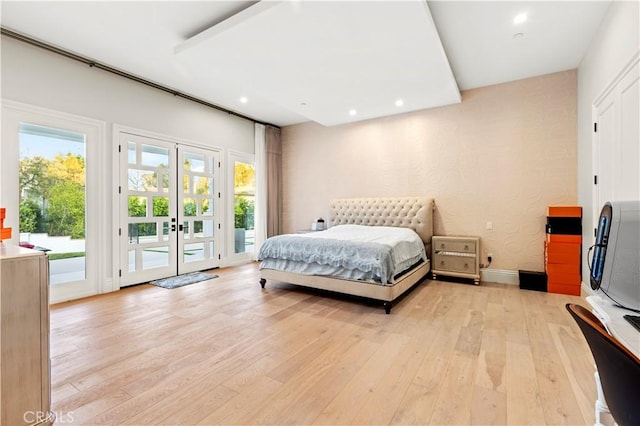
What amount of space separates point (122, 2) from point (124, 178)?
2.39 metres


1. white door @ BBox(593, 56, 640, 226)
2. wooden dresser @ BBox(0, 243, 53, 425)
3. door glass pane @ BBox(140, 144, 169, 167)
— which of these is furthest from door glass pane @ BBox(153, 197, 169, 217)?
white door @ BBox(593, 56, 640, 226)

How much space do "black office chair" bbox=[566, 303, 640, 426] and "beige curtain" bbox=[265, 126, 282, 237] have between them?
6.00m

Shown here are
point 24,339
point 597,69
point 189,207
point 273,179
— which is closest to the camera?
point 24,339

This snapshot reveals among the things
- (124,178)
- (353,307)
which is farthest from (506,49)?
(124,178)

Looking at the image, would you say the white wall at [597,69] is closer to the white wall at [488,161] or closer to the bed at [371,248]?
the white wall at [488,161]

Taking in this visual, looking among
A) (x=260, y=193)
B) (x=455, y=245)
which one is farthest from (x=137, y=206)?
(x=455, y=245)

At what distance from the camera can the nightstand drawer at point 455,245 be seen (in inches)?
174

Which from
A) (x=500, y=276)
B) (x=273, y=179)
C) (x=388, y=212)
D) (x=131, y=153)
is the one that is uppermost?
(x=131, y=153)

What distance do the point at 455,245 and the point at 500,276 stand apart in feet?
2.77

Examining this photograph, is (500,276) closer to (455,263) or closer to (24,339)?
(455,263)

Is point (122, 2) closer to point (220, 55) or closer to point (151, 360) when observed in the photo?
point (220, 55)

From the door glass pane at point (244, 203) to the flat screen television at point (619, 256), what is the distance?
18.2ft

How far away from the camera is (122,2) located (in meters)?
2.75

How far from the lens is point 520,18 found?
297 centimetres
